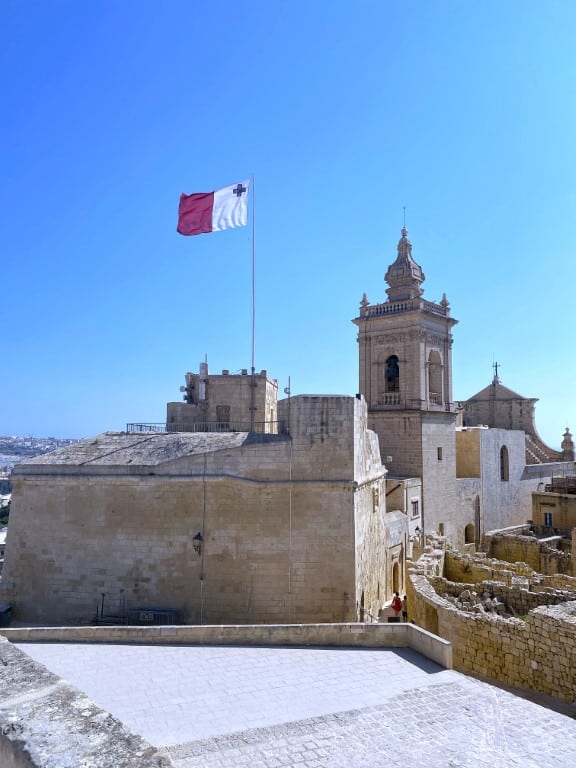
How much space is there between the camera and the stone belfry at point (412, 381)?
2544 centimetres

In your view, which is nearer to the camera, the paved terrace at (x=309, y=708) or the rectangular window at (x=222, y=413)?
the paved terrace at (x=309, y=708)

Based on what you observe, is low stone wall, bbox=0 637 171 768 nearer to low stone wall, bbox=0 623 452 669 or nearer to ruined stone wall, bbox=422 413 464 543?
low stone wall, bbox=0 623 452 669

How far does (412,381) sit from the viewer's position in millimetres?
26062

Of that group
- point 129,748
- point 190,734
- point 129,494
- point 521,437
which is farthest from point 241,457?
point 521,437

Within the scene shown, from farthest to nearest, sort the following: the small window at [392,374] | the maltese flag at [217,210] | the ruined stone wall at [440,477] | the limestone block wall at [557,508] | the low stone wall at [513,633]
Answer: the small window at [392,374] → the ruined stone wall at [440,477] → the limestone block wall at [557,508] → the maltese flag at [217,210] → the low stone wall at [513,633]

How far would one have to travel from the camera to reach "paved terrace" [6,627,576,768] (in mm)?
5461

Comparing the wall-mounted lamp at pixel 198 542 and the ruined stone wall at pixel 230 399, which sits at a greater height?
the ruined stone wall at pixel 230 399

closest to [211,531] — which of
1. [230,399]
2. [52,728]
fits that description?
[230,399]

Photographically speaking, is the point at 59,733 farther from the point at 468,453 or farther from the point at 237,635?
the point at 468,453

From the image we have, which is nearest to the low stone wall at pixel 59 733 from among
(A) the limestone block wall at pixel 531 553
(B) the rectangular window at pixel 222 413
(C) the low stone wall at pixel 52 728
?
(C) the low stone wall at pixel 52 728

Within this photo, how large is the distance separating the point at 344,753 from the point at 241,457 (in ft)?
26.3

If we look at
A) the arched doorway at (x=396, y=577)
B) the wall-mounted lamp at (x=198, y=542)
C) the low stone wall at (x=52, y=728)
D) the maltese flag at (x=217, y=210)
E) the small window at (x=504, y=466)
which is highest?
the maltese flag at (x=217, y=210)

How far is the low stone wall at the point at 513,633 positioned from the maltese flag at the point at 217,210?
1148cm

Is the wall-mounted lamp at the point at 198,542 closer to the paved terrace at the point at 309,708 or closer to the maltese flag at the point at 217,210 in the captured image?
the paved terrace at the point at 309,708
